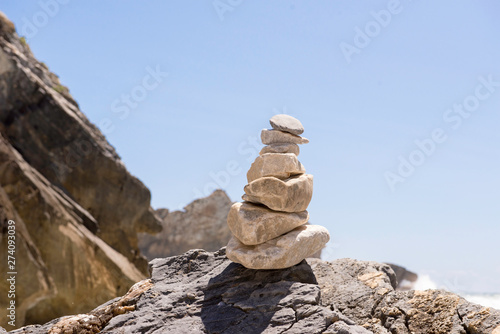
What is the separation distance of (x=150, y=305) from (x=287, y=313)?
198cm

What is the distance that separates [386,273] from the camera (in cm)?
733

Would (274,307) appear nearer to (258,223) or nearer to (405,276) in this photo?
(258,223)

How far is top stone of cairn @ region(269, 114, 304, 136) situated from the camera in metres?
6.95

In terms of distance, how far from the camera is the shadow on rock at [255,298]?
5.59 m

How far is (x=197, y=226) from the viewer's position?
29.8 m

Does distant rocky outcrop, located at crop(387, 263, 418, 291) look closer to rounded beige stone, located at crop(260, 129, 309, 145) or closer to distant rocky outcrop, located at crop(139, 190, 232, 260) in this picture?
distant rocky outcrop, located at crop(139, 190, 232, 260)

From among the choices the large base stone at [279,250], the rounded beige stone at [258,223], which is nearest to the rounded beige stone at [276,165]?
the rounded beige stone at [258,223]

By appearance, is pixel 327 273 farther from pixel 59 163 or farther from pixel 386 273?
pixel 59 163

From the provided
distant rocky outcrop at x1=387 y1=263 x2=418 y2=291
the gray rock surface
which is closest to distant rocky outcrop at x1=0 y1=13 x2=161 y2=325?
the gray rock surface

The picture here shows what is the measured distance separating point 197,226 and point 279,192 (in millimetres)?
23998

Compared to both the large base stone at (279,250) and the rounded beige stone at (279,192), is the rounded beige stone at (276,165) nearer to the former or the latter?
the rounded beige stone at (279,192)

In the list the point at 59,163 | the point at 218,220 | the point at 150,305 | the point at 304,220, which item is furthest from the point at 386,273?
the point at 218,220

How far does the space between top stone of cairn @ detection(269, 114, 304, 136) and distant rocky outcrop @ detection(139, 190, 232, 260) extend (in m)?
22.2

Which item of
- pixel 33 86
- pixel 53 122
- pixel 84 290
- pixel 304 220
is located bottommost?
pixel 84 290
